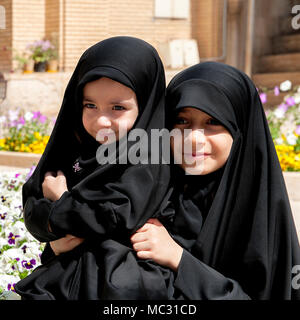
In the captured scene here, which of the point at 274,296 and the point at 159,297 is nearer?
the point at 159,297

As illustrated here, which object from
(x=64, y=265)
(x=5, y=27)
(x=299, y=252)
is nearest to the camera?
(x=64, y=265)

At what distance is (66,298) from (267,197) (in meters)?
0.61

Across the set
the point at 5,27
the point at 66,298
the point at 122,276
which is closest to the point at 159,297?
the point at 122,276

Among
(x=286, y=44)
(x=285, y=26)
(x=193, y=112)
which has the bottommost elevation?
(x=193, y=112)

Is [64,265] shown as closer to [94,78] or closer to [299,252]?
[94,78]

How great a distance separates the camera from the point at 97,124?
1.45 metres

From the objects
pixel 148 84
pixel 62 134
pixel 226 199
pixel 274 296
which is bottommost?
pixel 274 296

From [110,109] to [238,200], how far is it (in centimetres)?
43

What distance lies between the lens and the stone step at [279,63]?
9.44 meters

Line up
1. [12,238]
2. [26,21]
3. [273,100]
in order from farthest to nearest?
[26,21] < [273,100] < [12,238]

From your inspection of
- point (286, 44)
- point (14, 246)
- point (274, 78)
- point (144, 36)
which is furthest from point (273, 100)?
point (14, 246)

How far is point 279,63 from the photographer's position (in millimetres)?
9844

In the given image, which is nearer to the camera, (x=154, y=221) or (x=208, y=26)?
(x=154, y=221)

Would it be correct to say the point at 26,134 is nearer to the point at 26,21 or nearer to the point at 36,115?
the point at 36,115
